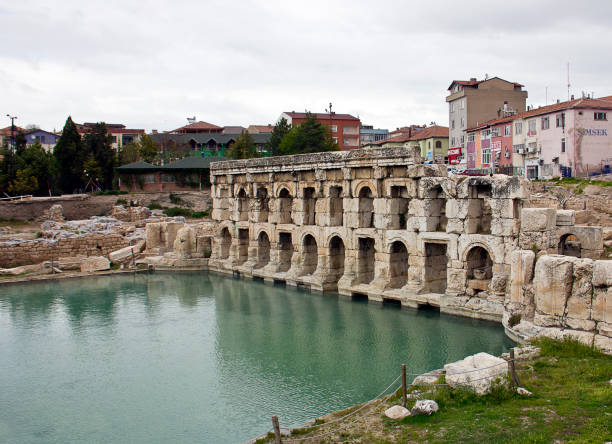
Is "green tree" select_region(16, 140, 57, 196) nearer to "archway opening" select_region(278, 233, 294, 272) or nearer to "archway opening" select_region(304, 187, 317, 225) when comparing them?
"archway opening" select_region(278, 233, 294, 272)

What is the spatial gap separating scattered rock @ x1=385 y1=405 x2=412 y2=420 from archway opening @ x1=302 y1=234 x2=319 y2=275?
18.0 metres

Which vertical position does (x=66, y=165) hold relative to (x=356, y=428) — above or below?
above

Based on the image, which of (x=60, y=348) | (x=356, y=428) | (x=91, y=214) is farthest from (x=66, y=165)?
(x=356, y=428)

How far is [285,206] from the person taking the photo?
3078 cm

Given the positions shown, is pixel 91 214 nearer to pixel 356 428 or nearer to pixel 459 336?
pixel 459 336

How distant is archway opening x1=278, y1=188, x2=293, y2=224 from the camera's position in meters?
30.6

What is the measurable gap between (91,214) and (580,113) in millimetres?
38863

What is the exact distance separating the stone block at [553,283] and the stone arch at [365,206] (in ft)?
36.7

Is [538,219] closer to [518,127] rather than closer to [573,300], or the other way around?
[573,300]

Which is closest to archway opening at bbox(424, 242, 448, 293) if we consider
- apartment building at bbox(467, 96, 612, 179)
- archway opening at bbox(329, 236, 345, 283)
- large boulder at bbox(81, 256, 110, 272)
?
archway opening at bbox(329, 236, 345, 283)

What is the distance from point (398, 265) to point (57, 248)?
21.7m

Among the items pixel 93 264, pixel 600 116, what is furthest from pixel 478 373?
pixel 600 116

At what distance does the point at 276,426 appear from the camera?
9281mm

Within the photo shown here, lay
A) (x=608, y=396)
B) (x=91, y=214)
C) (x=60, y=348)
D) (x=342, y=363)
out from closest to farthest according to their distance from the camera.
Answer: (x=608, y=396), (x=342, y=363), (x=60, y=348), (x=91, y=214)
